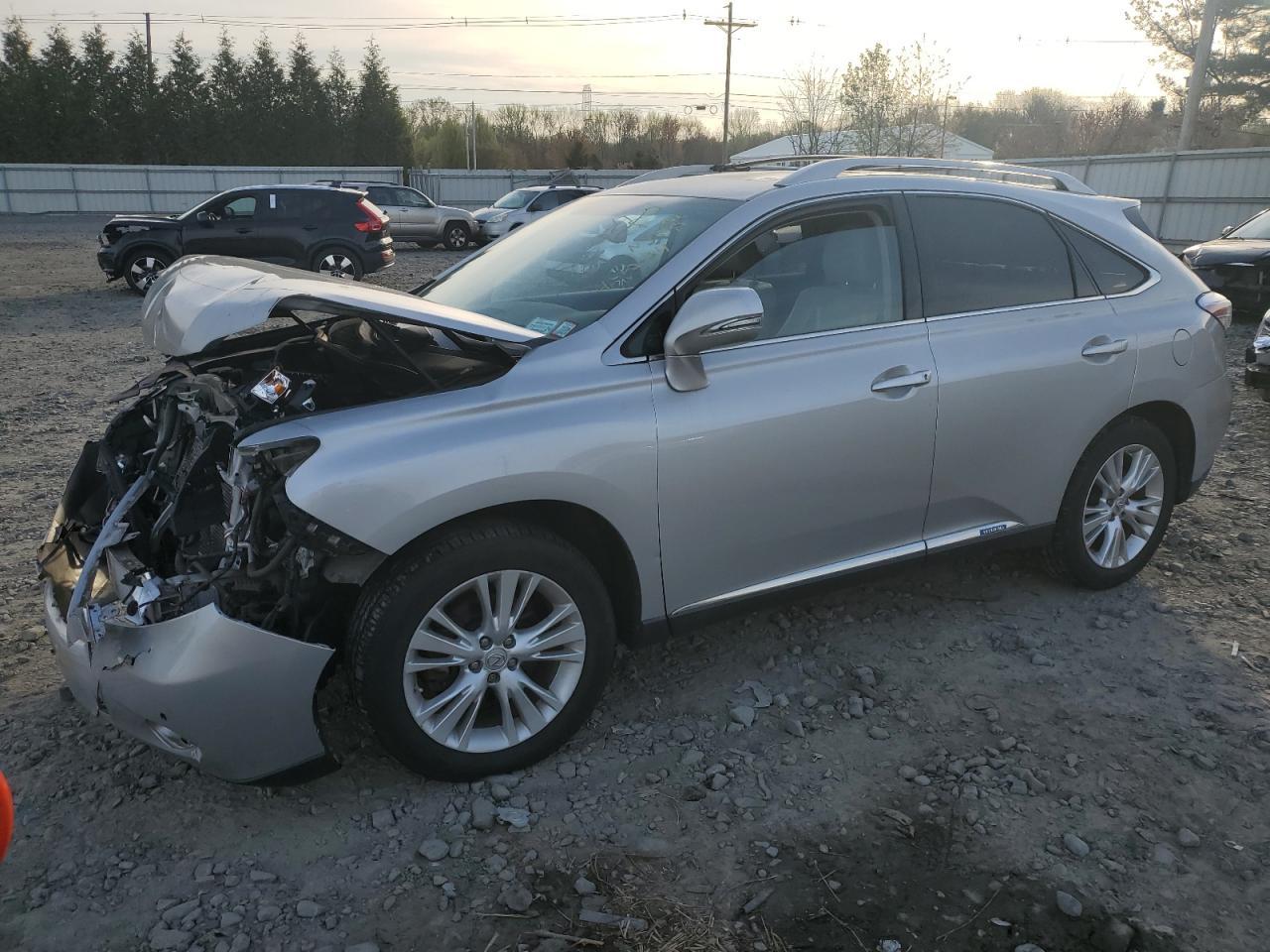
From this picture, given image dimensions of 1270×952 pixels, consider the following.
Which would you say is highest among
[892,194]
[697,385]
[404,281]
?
[892,194]

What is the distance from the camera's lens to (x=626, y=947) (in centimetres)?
235

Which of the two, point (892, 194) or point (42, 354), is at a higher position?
point (892, 194)

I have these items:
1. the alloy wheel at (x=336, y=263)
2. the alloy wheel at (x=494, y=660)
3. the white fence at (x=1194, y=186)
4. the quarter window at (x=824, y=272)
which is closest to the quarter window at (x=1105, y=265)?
the quarter window at (x=824, y=272)

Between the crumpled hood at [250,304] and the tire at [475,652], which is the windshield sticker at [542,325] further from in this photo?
the tire at [475,652]

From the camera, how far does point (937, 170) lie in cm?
394

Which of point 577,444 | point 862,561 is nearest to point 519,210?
point 862,561

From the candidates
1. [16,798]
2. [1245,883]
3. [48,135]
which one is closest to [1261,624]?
[1245,883]

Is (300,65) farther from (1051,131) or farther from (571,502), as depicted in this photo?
(571,502)

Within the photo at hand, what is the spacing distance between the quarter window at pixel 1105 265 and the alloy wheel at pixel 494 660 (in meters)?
2.70

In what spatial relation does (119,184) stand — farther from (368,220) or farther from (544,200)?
(368,220)

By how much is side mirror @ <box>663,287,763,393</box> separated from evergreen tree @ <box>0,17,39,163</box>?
50.3 metres

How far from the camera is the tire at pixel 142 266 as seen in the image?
1468cm

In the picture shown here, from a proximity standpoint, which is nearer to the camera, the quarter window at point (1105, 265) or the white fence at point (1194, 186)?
the quarter window at point (1105, 265)

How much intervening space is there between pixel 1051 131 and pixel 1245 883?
6446 centimetres
